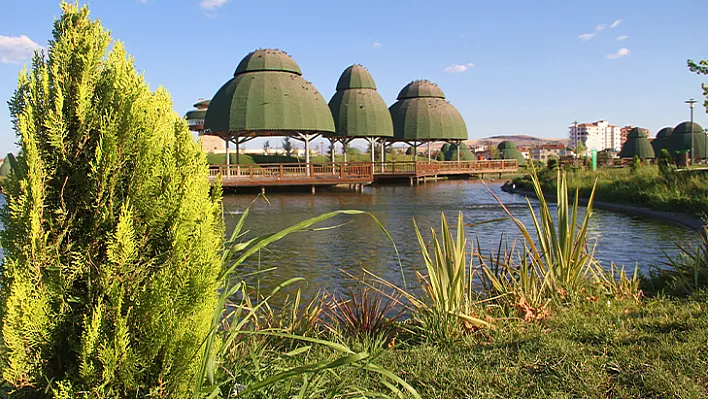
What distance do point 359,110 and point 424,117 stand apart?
24.4 feet

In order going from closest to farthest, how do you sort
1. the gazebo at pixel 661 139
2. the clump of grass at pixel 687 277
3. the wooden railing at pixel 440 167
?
the clump of grass at pixel 687 277 → the wooden railing at pixel 440 167 → the gazebo at pixel 661 139

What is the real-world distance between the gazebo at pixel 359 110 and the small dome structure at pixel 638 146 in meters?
25.8

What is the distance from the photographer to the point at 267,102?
27562 millimetres

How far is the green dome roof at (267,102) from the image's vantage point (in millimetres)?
27438

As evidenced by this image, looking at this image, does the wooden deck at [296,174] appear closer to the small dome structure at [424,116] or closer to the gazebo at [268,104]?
the gazebo at [268,104]

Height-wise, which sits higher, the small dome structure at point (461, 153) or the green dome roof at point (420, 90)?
the green dome roof at point (420, 90)

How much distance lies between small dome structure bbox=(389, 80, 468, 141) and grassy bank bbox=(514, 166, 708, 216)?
18369 mm

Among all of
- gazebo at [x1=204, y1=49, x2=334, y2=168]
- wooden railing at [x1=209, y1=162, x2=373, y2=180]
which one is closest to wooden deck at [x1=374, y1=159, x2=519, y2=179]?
wooden railing at [x1=209, y1=162, x2=373, y2=180]

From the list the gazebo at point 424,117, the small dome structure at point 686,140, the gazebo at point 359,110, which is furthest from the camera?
the small dome structure at point 686,140

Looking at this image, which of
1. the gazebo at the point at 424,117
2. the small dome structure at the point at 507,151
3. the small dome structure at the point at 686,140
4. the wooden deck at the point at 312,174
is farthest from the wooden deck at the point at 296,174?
the small dome structure at the point at 507,151

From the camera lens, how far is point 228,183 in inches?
932

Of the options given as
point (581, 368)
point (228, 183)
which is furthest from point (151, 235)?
point (228, 183)

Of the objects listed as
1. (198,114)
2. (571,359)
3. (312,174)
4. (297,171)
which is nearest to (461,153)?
(198,114)

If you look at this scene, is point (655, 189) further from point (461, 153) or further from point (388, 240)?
point (461, 153)
